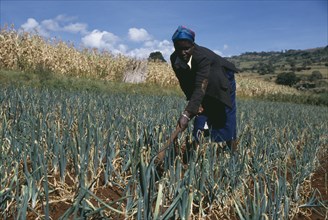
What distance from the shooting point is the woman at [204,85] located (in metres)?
3.18

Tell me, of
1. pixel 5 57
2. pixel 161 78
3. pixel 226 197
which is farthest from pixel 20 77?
pixel 226 197

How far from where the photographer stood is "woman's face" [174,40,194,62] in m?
3.13

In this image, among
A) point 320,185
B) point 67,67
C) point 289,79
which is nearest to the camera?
point 320,185

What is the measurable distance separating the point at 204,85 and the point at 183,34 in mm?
507

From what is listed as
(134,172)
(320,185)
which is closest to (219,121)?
(320,185)

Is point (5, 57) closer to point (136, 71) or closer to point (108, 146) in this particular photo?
point (136, 71)

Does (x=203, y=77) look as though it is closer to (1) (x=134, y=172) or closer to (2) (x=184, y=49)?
(2) (x=184, y=49)

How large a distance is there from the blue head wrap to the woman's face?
42mm

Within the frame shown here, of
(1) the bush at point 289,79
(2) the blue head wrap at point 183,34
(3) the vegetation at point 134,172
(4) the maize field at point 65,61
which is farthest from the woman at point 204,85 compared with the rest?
(1) the bush at point 289,79

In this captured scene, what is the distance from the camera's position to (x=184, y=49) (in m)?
3.18

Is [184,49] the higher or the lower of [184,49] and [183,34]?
the lower

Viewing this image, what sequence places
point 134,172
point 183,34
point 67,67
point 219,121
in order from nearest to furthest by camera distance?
1. point 134,172
2. point 183,34
3. point 219,121
4. point 67,67

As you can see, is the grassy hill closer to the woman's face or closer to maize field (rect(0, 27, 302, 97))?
maize field (rect(0, 27, 302, 97))

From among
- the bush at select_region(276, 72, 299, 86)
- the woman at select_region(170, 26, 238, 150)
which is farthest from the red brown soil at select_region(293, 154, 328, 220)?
the bush at select_region(276, 72, 299, 86)
